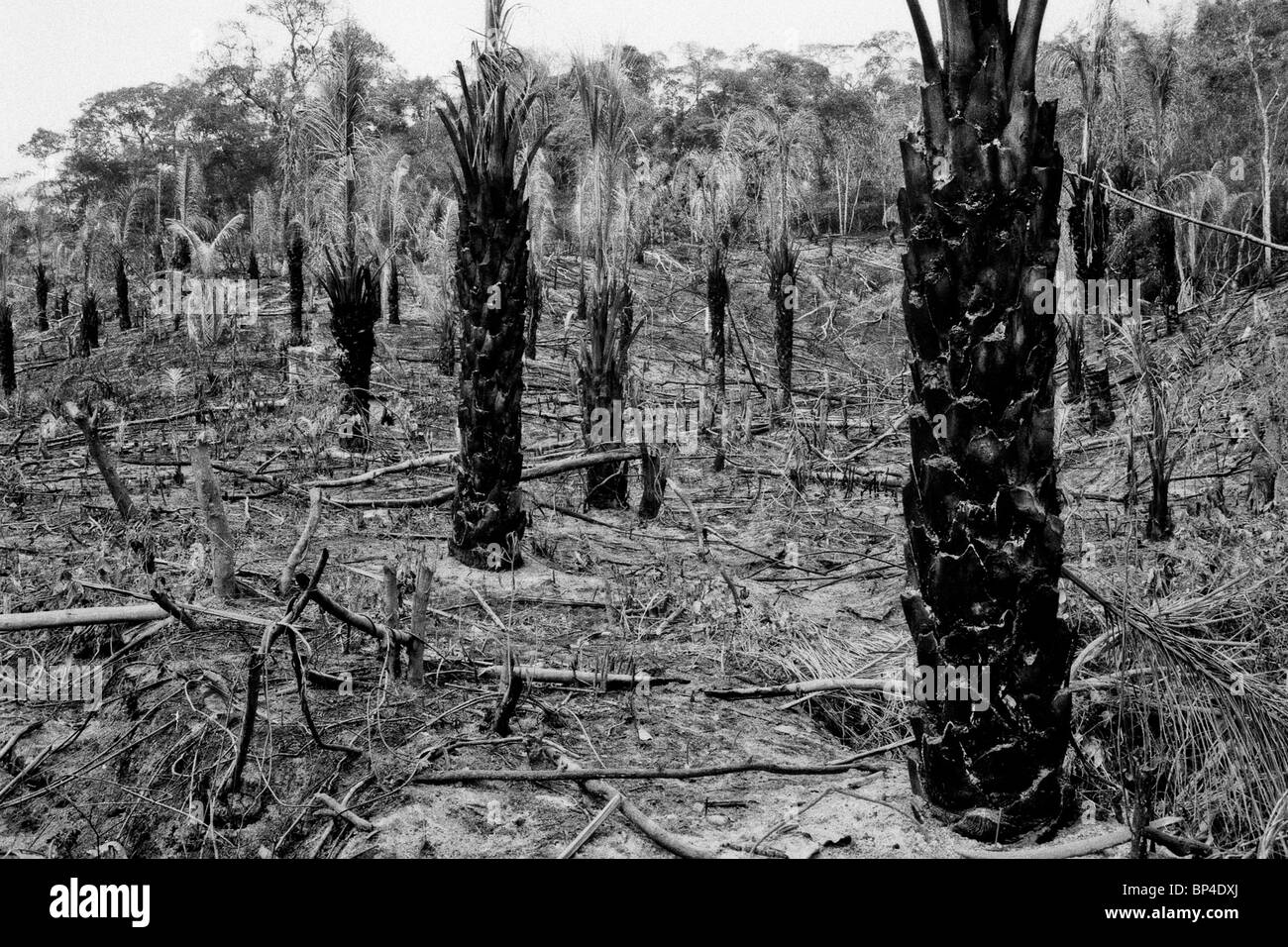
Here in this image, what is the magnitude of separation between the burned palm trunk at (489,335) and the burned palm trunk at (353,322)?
3.91 m

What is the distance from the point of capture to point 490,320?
6168mm

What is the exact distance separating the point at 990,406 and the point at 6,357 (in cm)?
1510

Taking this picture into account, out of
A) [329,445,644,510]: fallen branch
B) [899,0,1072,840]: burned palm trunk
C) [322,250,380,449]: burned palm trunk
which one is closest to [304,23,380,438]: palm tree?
[322,250,380,449]: burned palm trunk

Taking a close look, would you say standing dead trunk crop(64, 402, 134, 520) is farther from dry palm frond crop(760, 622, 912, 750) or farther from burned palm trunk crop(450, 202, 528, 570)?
dry palm frond crop(760, 622, 912, 750)

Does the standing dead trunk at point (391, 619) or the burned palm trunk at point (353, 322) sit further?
the burned palm trunk at point (353, 322)

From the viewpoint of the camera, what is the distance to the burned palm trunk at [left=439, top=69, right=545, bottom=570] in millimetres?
6043

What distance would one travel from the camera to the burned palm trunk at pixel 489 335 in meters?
6.04

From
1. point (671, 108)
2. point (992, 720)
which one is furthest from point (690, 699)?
point (671, 108)

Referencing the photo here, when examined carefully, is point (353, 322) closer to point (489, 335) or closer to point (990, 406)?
point (489, 335)

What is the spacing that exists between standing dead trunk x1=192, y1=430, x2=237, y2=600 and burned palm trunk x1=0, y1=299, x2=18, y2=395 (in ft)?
36.9

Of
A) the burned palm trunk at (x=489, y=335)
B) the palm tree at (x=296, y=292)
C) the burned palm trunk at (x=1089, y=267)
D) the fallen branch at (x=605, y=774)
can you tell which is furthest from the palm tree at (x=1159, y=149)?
the palm tree at (x=296, y=292)

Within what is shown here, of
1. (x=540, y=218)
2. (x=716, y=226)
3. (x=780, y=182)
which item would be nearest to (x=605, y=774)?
(x=716, y=226)

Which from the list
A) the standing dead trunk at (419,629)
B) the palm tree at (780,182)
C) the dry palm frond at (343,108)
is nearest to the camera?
the standing dead trunk at (419,629)

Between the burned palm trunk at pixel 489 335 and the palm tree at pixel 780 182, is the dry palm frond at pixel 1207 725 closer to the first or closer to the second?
the burned palm trunk at pixel 489 335
